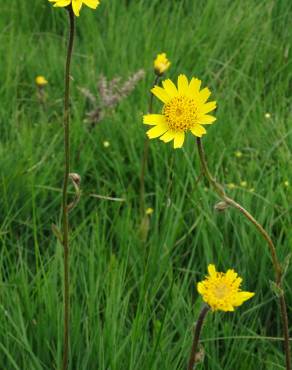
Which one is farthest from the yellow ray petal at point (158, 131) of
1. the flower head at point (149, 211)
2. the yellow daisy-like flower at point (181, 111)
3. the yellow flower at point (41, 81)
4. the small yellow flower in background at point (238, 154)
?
the yellow flower at point (41, 81)

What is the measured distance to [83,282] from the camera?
1.69m

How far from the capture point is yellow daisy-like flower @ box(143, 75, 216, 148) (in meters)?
1.27

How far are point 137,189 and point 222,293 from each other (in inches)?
44.3

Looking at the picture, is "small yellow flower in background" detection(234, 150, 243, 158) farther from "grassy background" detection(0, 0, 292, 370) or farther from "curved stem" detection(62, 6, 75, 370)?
"curved stem" detection(62, 6, 75, 370)

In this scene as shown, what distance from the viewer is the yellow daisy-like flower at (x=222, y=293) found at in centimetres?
104

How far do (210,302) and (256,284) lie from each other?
0.79 m

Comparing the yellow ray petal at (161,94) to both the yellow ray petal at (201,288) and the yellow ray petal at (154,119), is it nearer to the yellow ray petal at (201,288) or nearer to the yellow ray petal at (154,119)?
the yellow ray petal at (154,119)

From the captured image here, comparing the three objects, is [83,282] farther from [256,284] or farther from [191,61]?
[191,61]

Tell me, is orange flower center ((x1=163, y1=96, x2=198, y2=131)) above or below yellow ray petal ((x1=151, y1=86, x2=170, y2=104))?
below

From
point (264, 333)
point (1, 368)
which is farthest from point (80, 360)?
point (264, 333)

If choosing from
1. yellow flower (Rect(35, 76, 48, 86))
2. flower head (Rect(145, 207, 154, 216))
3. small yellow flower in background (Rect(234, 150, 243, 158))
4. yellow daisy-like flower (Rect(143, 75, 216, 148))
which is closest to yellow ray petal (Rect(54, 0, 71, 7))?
yellow daisy-like flower (Rect(143, 75, 216, 148))

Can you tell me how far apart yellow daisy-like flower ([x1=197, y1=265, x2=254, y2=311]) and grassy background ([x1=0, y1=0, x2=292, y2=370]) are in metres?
0.27

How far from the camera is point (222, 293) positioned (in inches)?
41.8

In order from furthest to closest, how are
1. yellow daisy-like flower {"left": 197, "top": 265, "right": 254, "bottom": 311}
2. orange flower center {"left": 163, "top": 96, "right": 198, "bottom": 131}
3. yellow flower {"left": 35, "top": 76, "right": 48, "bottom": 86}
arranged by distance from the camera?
yellow flower {"left": 35, "top": 76, "right": 48, "bottom": 86}, orange flower center {"left": 163, "top": 96, "right": 198, "bottom": 131}, yellow daisy-like flower {"left": 197, "top": 265, "right": 254, "bottom": 311}
